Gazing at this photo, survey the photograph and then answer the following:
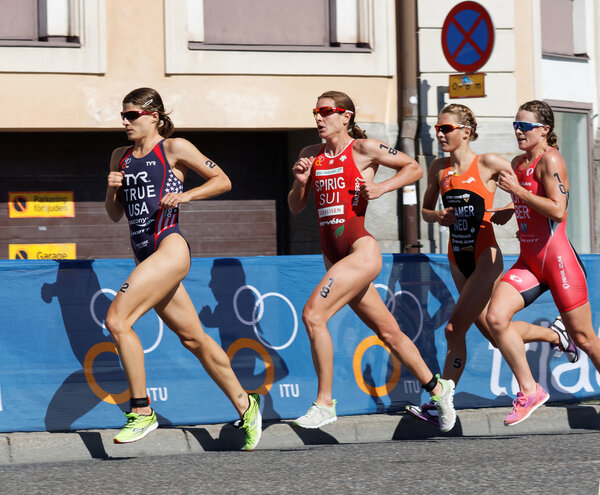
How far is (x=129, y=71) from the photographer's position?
42.6 feet

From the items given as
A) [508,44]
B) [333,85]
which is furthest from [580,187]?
[333,85]

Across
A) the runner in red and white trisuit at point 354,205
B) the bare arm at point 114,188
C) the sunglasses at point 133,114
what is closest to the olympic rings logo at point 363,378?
the runner in red and white trisuit at point 354,205

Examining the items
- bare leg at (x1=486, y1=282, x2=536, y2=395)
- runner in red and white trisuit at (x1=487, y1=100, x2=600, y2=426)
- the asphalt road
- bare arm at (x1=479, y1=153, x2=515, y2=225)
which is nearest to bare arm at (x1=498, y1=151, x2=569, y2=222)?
runner in red and white trisuit at (x1=487, y1=100, x2=600, y2=426)

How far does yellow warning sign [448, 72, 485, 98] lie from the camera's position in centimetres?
1156

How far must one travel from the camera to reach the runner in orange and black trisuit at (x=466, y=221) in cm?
786

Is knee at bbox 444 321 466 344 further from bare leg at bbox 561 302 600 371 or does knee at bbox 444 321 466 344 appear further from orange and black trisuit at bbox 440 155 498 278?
bare leg at bbox 561 302 600 371

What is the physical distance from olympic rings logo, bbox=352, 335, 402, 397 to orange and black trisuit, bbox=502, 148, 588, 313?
1.30m

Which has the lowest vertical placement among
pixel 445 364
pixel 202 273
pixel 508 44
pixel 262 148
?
pixel 445 364

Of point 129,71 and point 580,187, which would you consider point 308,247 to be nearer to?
point 129,71

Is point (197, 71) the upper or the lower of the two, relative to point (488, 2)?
lower

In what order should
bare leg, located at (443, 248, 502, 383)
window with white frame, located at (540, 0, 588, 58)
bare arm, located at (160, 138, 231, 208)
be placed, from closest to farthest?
bare arm, located at (160, 138, 231, 208) < bare leg, located at (443, 248, 502, 383) < window with white frame, located at (540, 0, 588, 58)

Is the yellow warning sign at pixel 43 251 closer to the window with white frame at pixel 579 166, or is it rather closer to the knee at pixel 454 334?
the window with white frame at pixel 579 166

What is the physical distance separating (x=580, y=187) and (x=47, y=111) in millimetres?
7335

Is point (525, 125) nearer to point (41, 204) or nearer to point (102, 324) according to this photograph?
point (102, 324)
